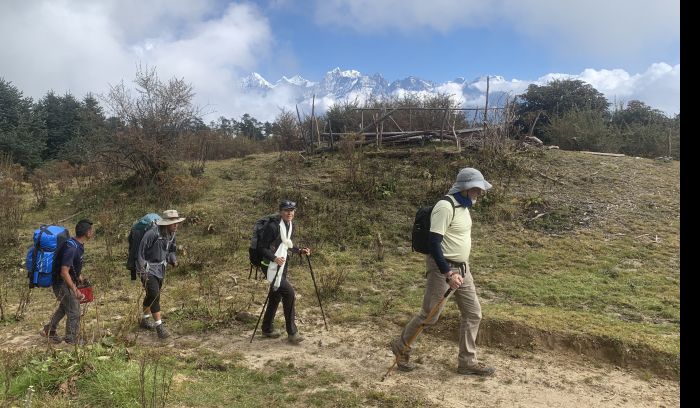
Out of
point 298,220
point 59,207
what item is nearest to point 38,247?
point 298,220

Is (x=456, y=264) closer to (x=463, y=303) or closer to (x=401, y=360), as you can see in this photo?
(x=463, y=303)

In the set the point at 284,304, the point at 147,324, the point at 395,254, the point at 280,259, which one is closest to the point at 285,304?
the point at 284,304

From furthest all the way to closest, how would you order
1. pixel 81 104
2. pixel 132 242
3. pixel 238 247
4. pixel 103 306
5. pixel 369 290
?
pixel 81 104
pixel 238 247
pixel 369 290
pixel 103 306
pixel 132 242

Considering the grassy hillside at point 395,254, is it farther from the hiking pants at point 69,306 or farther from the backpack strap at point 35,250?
the backpack strap at point 35,250

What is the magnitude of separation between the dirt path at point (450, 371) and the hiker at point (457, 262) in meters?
0.28

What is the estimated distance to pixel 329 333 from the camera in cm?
593

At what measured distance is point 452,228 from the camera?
450cm

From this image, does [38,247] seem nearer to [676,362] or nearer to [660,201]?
[676,362]

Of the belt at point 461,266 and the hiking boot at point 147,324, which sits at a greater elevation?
the belt at point 461,266

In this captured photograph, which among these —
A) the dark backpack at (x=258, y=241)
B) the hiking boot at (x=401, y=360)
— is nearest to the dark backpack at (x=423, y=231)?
the hiking boot at (x=401, y=360)

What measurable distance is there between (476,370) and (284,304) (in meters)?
2.24

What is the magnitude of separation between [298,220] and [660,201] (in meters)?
9.33

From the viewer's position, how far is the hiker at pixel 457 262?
14.4 feet

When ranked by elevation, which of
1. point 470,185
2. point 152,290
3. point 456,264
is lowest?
point 152,290
